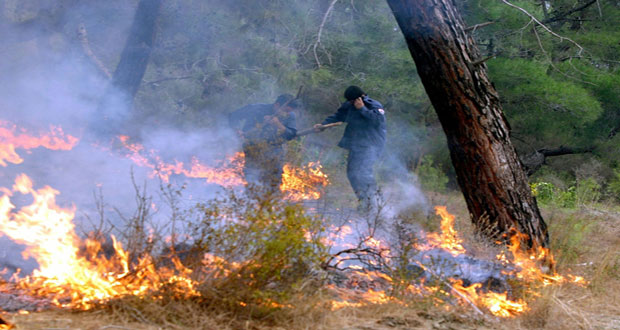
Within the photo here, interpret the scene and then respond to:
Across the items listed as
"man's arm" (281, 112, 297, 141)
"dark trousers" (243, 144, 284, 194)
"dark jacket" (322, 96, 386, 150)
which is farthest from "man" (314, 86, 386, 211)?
"dark trousers" (243, 144, 284, 194)

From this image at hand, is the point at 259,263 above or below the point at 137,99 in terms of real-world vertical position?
below

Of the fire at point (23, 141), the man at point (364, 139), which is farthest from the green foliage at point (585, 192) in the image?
the fire at point (23, 141)

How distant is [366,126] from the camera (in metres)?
7.55

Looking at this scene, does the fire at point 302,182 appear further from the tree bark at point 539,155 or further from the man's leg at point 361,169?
the tree bark at point 539,155

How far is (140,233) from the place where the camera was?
3998 millimetres

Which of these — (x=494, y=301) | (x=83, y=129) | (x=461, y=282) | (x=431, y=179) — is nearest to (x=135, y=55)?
(x=83, y=129)

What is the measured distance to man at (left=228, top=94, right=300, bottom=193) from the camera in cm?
735

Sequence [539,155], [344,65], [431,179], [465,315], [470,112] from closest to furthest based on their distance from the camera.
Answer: [465,315] < [470,112] < [431,179] < [344,65] < [539,155]

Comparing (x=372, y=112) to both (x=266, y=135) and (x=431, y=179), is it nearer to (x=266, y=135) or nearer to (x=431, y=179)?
(x=266, y=135)

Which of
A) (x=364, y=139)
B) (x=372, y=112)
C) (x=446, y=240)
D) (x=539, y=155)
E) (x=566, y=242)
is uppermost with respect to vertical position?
(x=372, y=112)

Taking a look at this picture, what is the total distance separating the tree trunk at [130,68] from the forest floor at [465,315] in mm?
5980

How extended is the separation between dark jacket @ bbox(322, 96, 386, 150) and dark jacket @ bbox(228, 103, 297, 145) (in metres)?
0.79

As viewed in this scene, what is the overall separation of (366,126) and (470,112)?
205 cm

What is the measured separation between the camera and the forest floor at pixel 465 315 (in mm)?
3422
